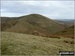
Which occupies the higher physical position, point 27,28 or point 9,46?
point 9,46

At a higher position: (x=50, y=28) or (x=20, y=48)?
(x=20, y=48)

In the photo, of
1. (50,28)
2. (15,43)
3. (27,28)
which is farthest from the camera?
(50,28)

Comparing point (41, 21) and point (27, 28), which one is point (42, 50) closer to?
point (27, 28)

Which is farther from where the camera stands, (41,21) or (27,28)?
(41,21)

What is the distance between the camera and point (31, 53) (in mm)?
11141

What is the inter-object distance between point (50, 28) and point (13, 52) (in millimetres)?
41277

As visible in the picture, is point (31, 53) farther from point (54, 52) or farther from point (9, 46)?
point (9, 46)

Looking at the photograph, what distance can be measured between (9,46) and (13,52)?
1387mm

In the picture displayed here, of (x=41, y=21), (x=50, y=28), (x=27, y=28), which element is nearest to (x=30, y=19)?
(x=41, y=21)

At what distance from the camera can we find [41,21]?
5772 cm

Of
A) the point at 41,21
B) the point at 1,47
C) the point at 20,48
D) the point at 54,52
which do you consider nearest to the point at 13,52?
the point at 20,48

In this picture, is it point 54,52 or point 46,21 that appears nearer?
point 54,52

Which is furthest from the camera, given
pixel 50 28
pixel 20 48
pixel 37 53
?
pixel 50 28

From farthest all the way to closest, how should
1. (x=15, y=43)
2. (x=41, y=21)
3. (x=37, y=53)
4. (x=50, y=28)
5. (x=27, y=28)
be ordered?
(x=41, y=21)
(x=50, y=28)
(x=27, y=28)
(x=15, y=43)
(x=37, y=53)
